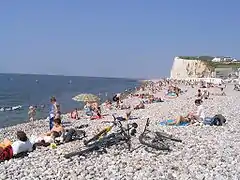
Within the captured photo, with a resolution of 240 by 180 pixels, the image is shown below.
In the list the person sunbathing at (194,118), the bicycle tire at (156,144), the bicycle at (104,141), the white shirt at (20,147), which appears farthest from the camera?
the person sunbathing at (194,118)

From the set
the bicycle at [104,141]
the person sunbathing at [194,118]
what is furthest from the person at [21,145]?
the person sunbathing at [194,118]

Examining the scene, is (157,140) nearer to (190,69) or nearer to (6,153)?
(6,153)

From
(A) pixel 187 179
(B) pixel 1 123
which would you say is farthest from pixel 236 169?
(B) pixel 1 123

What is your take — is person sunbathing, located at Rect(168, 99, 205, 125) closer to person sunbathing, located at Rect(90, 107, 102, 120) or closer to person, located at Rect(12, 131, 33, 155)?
person, located at Rect(12, 131, 33, 155)

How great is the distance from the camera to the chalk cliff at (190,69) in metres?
126

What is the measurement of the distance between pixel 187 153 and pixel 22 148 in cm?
534

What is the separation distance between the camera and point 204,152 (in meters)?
13.1

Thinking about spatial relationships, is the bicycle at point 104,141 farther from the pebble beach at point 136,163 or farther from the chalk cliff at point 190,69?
the chalk cliff at point 190,69

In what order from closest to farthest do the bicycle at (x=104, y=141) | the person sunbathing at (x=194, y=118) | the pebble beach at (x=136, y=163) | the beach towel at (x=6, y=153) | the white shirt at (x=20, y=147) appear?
the pebble beach at (x=136, y=163) → the beach towel at (x=6, y=153) → the bicycle at (x=104, y=141) → the white shirt at (x=20, y=147) → the person sunbathing at (x=194, y=118)

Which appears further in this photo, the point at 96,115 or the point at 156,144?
the point at 96,115

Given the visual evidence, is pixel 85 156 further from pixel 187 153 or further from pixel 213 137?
pixel 213 137

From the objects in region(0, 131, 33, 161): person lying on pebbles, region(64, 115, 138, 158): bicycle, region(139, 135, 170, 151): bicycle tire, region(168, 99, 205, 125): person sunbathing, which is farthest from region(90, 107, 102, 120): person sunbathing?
region(0, 131, 33, 161): person lying on pebbles

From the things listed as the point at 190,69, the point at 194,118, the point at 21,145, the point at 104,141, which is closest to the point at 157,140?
the point at 104,141

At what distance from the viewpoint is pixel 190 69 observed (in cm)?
13788
